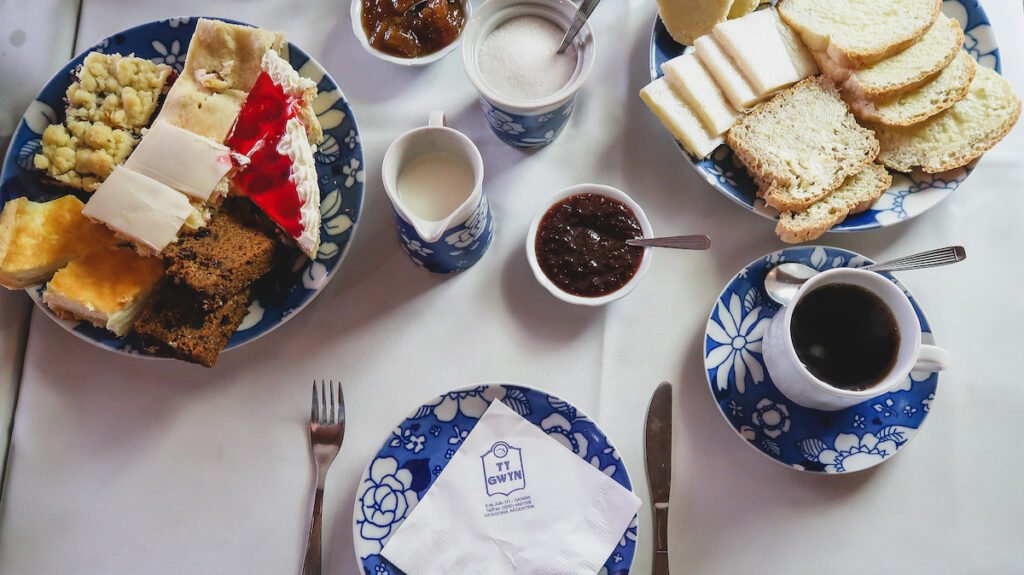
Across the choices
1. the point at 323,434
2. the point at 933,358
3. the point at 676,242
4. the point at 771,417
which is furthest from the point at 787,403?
the point at 323,434

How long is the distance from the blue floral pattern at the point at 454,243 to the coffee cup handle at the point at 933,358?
3.03ft

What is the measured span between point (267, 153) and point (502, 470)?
0.84 m

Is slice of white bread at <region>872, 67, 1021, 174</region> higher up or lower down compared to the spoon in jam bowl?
lower down

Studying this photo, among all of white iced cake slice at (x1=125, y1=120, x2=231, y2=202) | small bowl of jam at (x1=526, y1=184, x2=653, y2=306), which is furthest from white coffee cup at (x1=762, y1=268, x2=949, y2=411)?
white iced cake slice at (x1=125, y1=120, x2=231, y2=202)

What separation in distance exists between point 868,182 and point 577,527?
101 cm

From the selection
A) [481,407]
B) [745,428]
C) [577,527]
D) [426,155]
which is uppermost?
[426,155]

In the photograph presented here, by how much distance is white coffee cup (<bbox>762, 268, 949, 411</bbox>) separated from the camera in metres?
1.29

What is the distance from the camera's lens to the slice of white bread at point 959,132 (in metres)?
1.54

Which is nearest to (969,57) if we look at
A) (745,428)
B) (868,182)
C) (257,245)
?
(868,182)

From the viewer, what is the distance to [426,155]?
4.95 feet

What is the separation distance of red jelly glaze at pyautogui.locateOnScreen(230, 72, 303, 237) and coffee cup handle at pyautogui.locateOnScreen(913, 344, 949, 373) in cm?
128

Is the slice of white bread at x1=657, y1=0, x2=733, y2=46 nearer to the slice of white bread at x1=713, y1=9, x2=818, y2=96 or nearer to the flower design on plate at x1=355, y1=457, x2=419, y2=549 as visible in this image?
the slice of white bread at x1=713, y1=9, x2=818, y2=96

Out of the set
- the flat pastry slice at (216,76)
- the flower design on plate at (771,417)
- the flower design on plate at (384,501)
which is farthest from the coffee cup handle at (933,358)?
the flat pastry slice at (216,76)

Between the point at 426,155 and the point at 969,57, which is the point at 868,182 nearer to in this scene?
the point at 969,57
